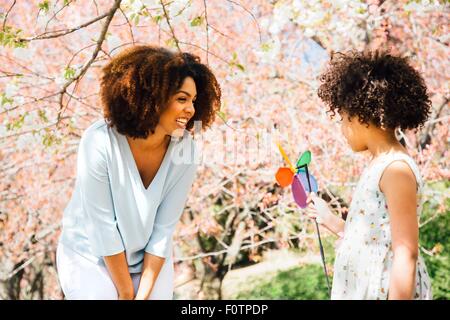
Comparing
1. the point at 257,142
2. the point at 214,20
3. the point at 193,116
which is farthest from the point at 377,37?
the point at 193,116

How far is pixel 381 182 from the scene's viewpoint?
5.56ft

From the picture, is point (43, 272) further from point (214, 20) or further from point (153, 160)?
point (153, 160)

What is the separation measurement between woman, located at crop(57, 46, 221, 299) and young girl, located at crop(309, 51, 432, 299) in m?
0.48

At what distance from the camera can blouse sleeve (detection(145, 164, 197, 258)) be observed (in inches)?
78.8

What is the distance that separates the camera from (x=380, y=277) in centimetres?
167

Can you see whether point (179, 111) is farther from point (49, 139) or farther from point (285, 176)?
point (49, 139)

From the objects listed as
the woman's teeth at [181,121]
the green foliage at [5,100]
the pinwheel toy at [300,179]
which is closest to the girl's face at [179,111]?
the woman's teeth at [181,121]

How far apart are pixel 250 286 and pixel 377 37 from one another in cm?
306

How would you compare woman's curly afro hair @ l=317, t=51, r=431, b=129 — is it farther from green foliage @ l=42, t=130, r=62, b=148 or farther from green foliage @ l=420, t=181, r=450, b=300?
green foliage @ l=420, t=181, r=450, b=300

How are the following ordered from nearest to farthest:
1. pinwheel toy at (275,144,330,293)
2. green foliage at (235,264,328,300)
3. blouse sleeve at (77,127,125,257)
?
blouse sleeve at (77,127,125,257)
pinwheel toy at (275,144,330,293)
green foliage at (235,264,328,300)

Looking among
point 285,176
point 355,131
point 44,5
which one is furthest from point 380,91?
point 44,5

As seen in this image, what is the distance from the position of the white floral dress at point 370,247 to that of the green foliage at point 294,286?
417 cm

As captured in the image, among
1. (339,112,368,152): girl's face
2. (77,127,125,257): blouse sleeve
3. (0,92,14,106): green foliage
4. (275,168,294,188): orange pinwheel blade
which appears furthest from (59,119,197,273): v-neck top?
(0,92,14,106): green foliage

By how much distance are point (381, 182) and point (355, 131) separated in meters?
0.19
